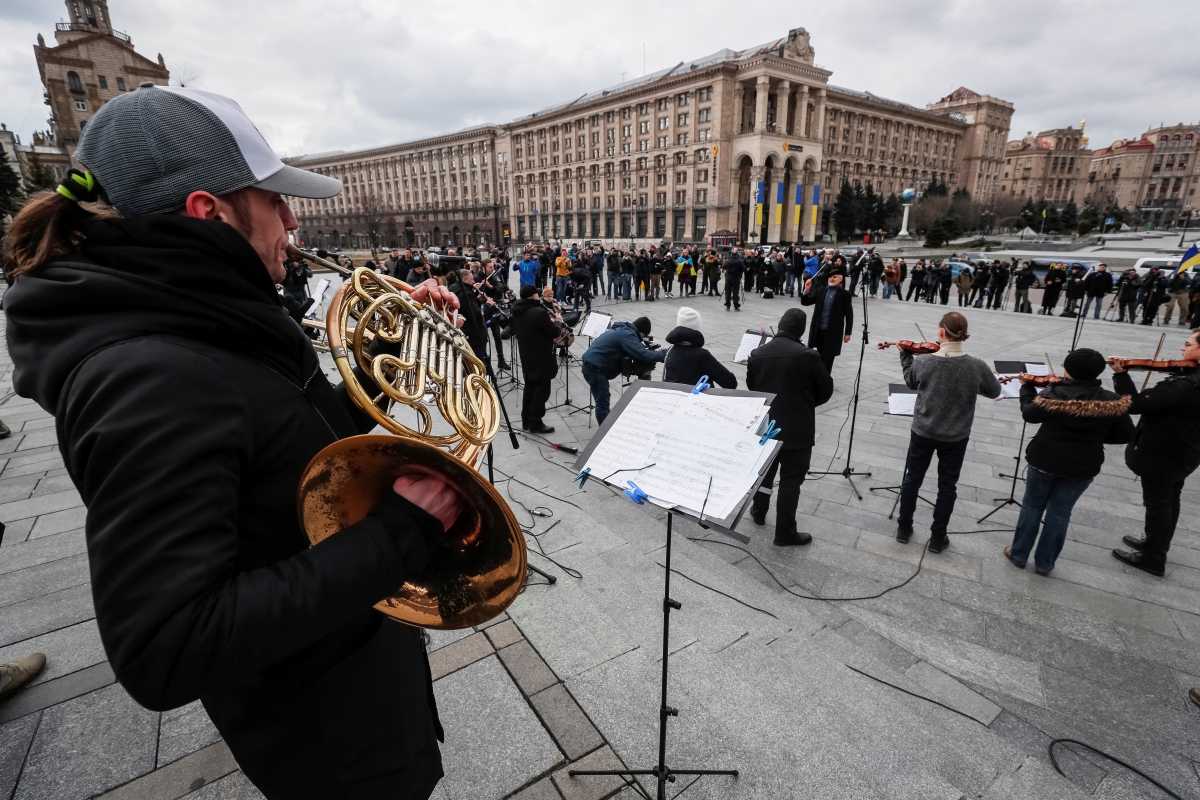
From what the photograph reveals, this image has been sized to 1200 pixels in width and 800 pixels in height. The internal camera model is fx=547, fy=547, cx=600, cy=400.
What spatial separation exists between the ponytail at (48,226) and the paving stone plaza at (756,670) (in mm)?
2517

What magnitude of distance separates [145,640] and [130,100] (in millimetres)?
1157

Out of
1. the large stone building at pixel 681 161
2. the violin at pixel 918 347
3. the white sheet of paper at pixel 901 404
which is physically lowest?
the white sheet of paper at pixel 901 404

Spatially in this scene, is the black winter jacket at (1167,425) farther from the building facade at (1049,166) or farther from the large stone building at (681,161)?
the building facade at (1049,166)

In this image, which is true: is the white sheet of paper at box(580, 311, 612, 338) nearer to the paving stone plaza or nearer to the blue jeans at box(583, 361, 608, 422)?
the blue jeans at box(583, 361, 608, 422)

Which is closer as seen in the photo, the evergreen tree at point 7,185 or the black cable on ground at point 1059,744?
the black cable on ground at point 1059,744

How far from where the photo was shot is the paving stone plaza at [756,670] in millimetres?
2656

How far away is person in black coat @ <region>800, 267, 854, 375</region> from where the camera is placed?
945 cm

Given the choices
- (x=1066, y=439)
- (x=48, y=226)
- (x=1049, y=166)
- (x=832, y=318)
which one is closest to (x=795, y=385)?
(x=1066, y=439)

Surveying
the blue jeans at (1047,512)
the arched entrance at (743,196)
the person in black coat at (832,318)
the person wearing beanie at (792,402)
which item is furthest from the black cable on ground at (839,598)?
the arched entrance at (743,196)

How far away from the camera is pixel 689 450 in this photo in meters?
2.30

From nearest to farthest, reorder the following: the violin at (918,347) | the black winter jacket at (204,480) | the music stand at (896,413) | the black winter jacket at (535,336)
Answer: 1. the black winter jacket at (204,480)
2. the violin at (918,347)
3. the music stand at (896,413)
4. the black winter jacket at (535,336)

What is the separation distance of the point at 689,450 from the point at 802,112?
263 feet

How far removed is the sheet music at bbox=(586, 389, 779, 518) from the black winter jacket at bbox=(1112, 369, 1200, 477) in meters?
4.01

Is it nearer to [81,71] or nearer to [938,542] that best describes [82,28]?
[81,71]
